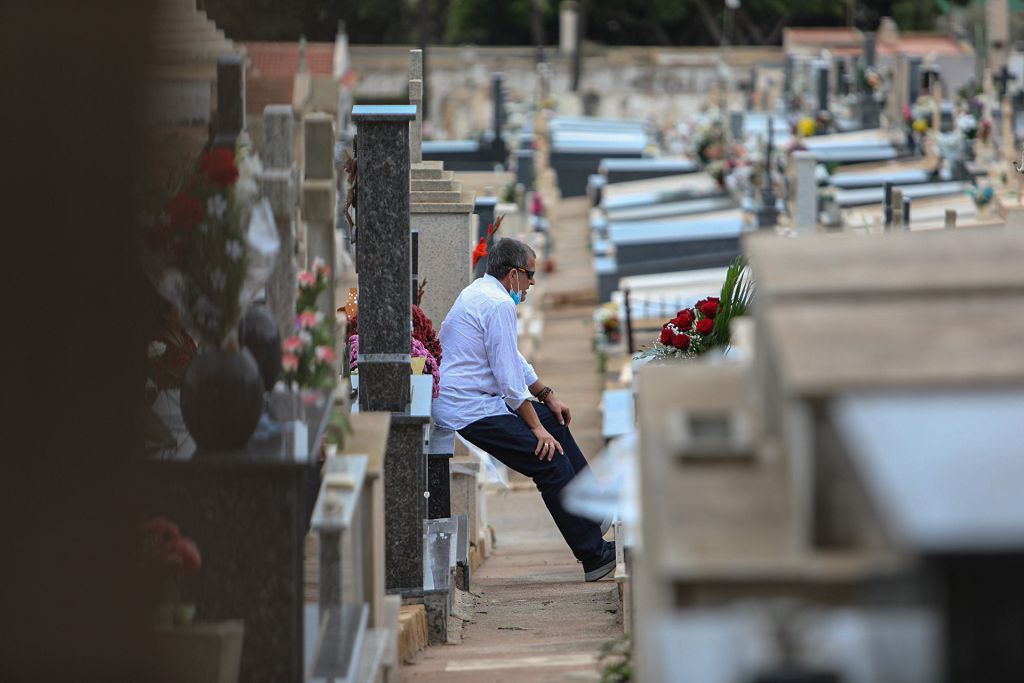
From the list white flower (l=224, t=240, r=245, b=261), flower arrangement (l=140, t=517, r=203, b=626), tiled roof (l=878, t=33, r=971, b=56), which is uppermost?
tiled roof (l=878, t=33, r=971, b=56)

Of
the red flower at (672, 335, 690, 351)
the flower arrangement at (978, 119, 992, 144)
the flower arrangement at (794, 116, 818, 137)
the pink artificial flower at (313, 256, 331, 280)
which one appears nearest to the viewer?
the pink artificial flower at (313, 256, 331, 280)

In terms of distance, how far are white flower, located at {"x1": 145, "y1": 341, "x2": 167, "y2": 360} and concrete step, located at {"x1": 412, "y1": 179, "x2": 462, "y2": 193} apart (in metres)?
3.62

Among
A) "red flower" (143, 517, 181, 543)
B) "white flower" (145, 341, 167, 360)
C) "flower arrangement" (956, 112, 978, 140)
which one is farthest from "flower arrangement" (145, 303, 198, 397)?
"flower arrangement" (956, 112, 978, 140)

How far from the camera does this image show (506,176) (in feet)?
71.5

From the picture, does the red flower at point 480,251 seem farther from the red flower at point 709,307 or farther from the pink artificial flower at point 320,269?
the pink artificial flower at point 320,269

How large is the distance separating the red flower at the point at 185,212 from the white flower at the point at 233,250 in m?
0.08

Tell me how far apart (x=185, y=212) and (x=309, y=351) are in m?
0.61

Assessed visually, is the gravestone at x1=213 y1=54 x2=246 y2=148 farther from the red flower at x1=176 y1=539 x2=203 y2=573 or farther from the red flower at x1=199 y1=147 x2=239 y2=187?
the red flower at x1=176 y1=539 x2=203 y2=573

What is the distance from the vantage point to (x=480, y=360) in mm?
6496

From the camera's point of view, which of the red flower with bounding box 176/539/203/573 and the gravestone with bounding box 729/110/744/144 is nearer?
the red flower with bounding box 176/539/203/573

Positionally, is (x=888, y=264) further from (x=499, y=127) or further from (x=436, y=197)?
(x=499, y=127)

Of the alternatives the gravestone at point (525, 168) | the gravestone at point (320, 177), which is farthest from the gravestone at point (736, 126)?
the gravestone at point (320, 177)

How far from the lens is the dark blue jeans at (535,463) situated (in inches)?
253

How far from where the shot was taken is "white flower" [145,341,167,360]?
4.19m
